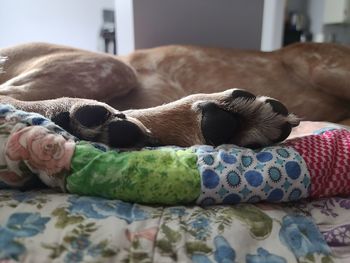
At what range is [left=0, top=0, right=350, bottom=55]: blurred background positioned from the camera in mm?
2078

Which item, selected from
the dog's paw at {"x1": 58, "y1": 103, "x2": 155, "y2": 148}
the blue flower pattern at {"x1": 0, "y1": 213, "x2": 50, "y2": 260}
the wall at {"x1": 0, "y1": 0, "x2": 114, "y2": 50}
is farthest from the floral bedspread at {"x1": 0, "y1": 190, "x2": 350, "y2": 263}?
the wall at {"x1": 0, "y1": 0, "x2": 114, "y2": 50}

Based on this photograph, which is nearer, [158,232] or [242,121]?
[158,232]

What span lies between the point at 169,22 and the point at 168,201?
4.97 feet

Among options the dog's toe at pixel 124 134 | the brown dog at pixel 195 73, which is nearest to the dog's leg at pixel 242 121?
the dog's toe at pixel 124 134

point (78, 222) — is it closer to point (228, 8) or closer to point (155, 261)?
point (155, 261)

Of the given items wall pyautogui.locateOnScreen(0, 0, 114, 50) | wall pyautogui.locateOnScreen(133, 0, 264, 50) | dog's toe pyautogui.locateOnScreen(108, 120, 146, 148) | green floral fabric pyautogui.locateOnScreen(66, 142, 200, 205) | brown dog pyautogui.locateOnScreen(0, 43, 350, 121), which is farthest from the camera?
wall pyautogui.locateOnScreen(0, 0, 114, 50)

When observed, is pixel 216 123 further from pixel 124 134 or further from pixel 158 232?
pixel 158 232

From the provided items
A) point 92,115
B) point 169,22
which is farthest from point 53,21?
point 92,115

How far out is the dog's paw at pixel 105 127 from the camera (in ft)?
2.94

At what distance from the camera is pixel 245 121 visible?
3.10 ft

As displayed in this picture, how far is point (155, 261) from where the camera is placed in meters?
0.60

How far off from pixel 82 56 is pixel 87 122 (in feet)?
→ 2.44

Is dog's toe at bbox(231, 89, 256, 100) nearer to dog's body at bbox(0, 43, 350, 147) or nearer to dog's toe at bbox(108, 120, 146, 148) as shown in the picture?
dog's body at bbox(0, 43, 350, 147)

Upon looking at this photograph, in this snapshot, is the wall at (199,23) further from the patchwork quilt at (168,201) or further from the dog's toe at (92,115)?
the patchwork quilt at (168,201)
